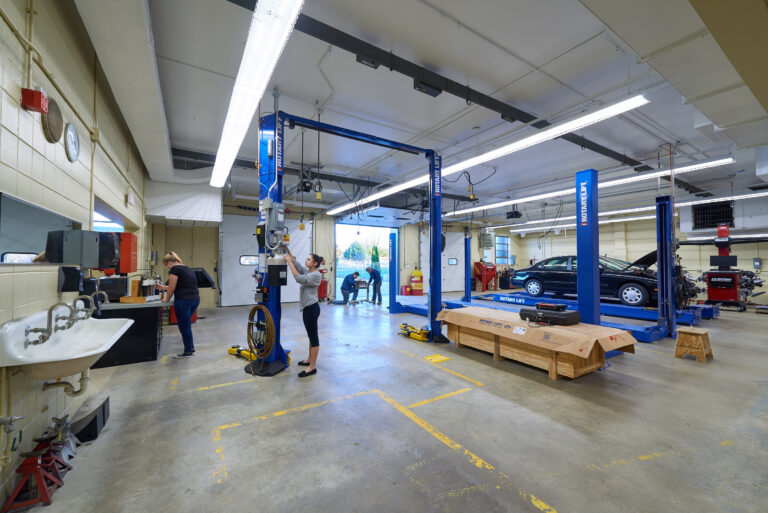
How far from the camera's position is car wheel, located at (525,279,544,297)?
10141 millimetres

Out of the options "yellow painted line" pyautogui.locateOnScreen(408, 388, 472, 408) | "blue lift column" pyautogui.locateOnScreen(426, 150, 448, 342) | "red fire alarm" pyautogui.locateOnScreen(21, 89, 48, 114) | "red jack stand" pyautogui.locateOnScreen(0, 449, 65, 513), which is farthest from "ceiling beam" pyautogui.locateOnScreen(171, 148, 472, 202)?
"red jack stand" pyautogui.locateOnScreen(0, 449, 65, 513)

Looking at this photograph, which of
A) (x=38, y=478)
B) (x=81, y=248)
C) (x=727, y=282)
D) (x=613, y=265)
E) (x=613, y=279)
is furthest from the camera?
(x=727, y=282)

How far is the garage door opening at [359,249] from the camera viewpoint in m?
12.9

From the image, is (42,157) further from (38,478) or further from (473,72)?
(473,72)

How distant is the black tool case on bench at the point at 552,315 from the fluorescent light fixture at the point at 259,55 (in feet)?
14.3

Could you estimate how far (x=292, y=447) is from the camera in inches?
94.7

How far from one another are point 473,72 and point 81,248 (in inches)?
190

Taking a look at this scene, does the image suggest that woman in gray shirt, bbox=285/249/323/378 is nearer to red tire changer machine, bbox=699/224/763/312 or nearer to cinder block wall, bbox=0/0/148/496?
cinder block wall, bbox=0/0/148/496

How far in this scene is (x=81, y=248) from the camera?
262 centimetres

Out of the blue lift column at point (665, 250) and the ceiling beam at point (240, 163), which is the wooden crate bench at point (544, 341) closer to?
the blue lift column at point (665, 250)

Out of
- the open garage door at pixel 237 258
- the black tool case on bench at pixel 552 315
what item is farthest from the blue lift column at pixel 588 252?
the open garage door at pixel 237 258

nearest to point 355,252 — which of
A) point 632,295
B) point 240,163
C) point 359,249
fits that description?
point 359,249

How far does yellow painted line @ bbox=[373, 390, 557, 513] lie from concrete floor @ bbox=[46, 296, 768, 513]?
16 mm

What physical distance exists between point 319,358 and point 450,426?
8.19 feet
